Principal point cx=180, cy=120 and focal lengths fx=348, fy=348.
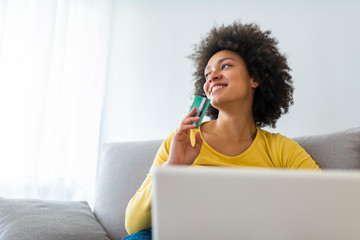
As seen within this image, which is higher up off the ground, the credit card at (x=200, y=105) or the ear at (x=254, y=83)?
the ear at (x=254, y=83)

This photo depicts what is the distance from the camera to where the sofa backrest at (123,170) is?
4.40ft

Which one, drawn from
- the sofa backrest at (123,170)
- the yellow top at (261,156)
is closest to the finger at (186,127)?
the yellow top at (261,156)

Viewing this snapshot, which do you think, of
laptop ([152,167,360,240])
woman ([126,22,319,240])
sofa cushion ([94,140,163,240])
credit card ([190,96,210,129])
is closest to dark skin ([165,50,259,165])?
woman ([126,22,319,240])

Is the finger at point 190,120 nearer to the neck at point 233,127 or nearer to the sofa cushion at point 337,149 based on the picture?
the neck at point 233,127

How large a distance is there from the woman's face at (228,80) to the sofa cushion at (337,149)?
1.08 ft

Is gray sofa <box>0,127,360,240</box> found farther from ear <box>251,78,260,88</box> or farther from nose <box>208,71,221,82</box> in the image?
nose <box>208,71,221,82</box>

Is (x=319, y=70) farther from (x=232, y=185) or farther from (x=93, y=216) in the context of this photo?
(x=232, y=185)

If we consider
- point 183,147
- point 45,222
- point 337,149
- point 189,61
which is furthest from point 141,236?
point 189,61

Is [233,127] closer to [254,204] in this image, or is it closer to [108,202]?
[108,202]

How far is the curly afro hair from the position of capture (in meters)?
1.49

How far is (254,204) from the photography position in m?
0.48

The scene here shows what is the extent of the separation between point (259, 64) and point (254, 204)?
109cm

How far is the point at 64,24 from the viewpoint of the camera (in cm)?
214

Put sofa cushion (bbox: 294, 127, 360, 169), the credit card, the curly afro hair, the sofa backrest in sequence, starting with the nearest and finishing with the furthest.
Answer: the credit card
sofa cushion (bbox: 294, 127, 360, 169)
the sofa backrest
the curly afro hair
